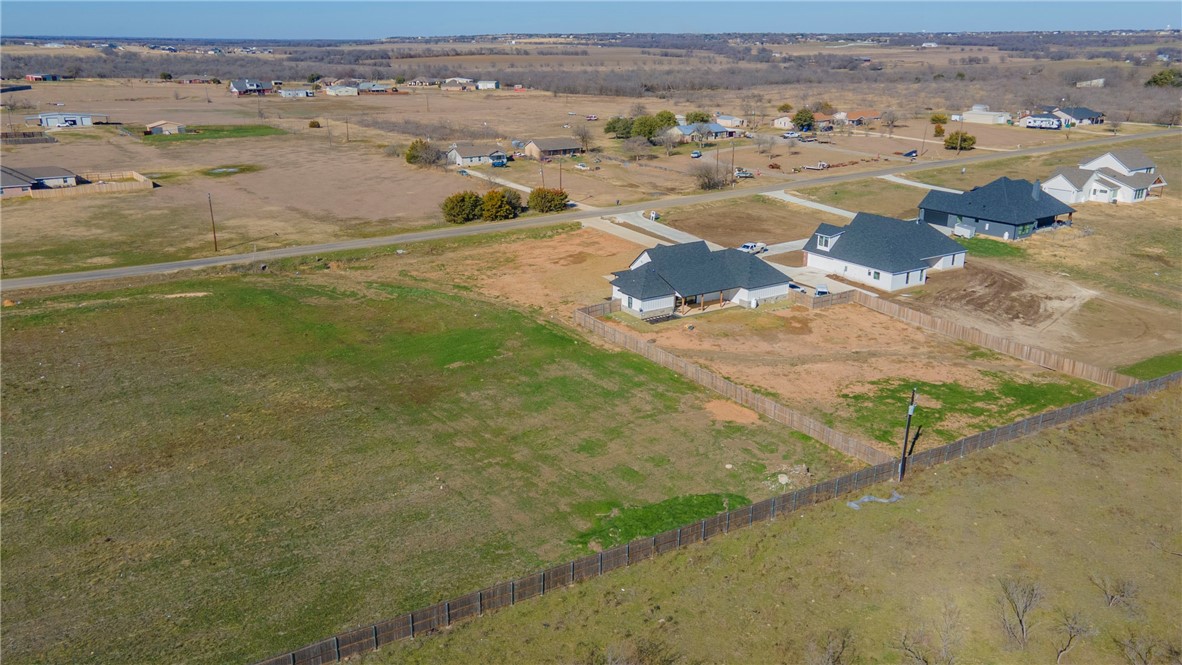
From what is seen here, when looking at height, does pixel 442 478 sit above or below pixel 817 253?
below

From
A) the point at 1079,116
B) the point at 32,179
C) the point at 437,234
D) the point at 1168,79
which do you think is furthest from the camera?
the point at 1168,79

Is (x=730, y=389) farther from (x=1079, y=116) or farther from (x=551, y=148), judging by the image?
(x=1079, y=116)

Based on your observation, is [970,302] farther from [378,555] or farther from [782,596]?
[378,555]

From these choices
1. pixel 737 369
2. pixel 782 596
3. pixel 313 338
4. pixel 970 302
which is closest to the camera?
pixel 782 596

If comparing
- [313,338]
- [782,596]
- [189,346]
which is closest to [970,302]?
[782,596]

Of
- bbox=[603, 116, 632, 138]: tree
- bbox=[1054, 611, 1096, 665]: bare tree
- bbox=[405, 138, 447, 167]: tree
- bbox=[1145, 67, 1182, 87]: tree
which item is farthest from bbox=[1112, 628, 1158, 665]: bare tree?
bbox=[1145, 67, 1182, 87]: tree

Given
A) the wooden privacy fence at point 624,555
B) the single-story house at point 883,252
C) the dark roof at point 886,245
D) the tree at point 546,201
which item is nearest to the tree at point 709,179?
the tree at point 546,201

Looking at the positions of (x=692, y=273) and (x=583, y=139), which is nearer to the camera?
(x=692, y=273)

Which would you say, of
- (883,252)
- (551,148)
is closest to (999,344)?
(883,252)

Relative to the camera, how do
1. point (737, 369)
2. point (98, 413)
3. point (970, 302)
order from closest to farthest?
point (98, 413)
point (737, 369)
point (970, 302)
